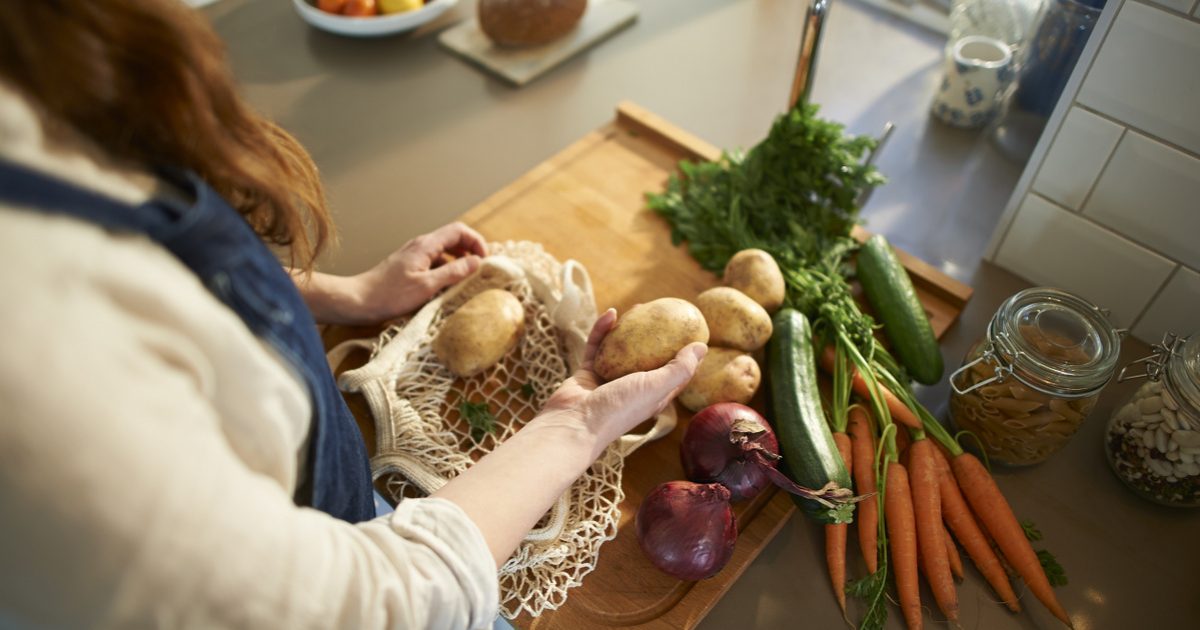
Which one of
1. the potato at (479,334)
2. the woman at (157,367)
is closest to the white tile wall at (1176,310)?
the potato at (479,334)

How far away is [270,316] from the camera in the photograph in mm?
517

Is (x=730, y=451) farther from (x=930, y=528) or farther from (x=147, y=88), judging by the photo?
(x=147, y=88)

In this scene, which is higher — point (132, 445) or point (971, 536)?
point (132, 445)

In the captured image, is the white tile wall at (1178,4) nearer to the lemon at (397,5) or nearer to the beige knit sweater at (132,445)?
the beige knit sweater at (132,445)

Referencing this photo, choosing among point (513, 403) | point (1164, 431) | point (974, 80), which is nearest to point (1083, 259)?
point (1164, 431)

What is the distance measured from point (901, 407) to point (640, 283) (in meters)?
0.37

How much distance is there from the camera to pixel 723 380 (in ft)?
2.97

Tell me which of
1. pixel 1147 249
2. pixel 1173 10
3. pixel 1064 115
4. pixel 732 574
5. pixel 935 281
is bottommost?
pixel 732 574

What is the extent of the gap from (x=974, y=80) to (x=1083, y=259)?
1.34ft

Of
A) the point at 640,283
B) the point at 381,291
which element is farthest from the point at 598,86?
the point at 381,291

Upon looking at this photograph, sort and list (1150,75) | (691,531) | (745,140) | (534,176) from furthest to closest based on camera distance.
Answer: (745,140) → (534,176) → (1150,75) → (691,531)

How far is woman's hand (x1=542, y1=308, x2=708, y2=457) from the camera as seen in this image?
791mm

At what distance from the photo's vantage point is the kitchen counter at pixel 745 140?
848 mm

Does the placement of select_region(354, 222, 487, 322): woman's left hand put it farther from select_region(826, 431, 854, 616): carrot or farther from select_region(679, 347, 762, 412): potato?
select_region(826, 431, 854, 616): carrot
